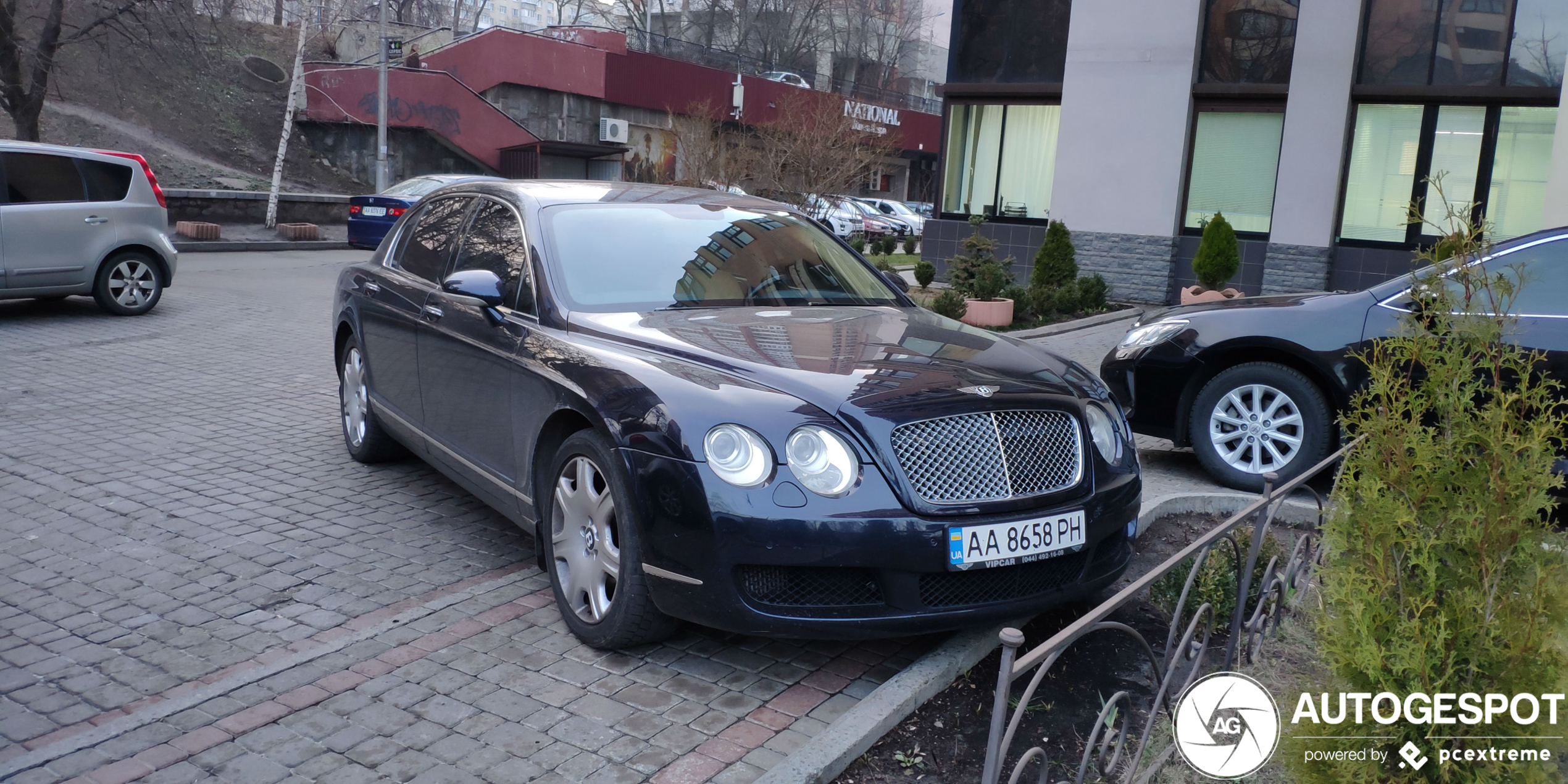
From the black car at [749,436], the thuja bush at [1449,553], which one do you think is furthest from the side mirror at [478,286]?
the thuja bush at [1449,553]

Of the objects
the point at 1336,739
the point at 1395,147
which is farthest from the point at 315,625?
the point at 1395,147

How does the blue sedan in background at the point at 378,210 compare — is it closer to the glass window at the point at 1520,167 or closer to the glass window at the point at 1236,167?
the glass window at the point at 1236,167

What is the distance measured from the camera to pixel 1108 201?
17.7 m

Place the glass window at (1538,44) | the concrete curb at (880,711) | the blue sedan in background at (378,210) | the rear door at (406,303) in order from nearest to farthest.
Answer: the concrete curb at (880,711), the rear door at (406,303), the glass window at (1538,44), the blue sedan in background at (378,210)

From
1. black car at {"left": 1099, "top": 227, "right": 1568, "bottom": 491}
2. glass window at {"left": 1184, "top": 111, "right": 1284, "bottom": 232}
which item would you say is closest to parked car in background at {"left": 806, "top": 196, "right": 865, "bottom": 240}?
glass window at {"left": 1184, "top": 111, "right": 1284, "bottom": 232}

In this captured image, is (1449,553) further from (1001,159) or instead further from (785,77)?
(785,77)

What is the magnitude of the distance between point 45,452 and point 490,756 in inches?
187

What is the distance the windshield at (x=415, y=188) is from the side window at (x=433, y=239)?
15.6 meters

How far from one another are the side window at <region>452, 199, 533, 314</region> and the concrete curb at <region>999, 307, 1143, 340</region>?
24.3ft

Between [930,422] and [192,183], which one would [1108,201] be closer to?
[930,422]

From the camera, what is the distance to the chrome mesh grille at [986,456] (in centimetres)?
352

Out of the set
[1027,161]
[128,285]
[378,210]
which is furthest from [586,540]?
[378,210]

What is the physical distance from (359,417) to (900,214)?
31.3m

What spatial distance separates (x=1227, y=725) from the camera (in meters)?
2.79
